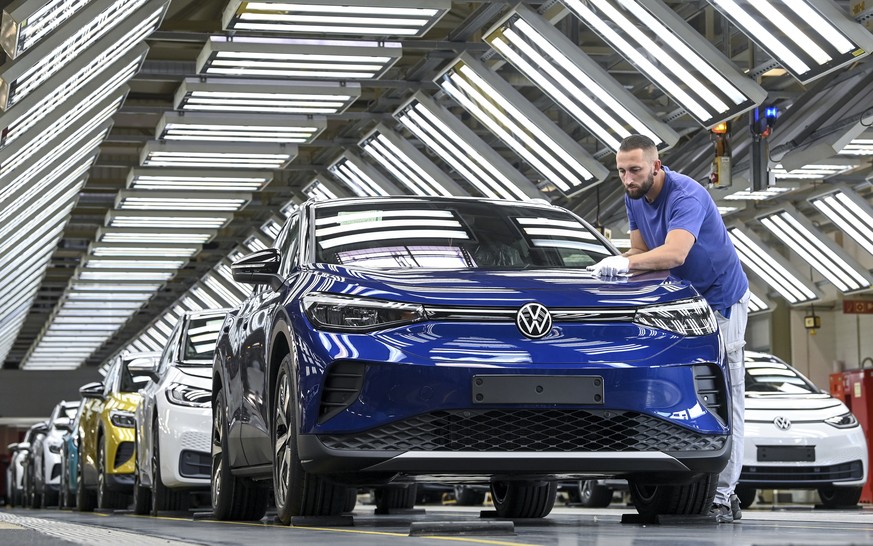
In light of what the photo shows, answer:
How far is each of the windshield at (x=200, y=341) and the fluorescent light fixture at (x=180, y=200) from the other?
9.51 metres

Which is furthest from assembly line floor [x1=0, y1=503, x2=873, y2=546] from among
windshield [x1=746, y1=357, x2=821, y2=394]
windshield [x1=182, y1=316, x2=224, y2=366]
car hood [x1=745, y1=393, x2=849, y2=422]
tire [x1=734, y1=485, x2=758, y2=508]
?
tire [x1=734, y1=485, x2=758, y2=508]

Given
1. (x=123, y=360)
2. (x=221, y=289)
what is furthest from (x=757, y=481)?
(x=221, y=289)

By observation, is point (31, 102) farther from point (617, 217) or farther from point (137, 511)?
point (617, 217)

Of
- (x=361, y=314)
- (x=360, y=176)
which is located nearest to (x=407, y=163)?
(x=360, y=176)

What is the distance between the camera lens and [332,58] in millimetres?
13453

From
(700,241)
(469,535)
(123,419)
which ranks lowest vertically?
(469,535)

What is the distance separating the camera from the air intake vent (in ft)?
18.7

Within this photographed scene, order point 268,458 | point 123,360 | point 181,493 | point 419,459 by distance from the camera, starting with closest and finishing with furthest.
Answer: point 419,459 < point 268,458 < point 181,493 < point 123,360

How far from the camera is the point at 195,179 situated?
19.5 metres

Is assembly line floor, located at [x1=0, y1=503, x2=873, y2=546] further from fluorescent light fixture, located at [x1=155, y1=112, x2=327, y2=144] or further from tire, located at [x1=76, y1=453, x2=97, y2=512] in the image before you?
fluorescent light fixture, located at [x1=155, y1=112, x2=327, y2=144]

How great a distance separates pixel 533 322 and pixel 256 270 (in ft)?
5.43

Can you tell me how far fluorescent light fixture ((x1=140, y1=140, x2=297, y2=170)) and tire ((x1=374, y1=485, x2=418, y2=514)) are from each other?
24.1 feet

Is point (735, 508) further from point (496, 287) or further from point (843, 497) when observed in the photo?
point (843, 497)

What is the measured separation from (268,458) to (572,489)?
11549 millimetres
